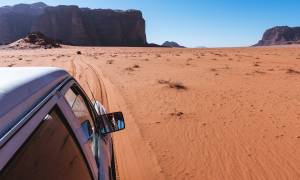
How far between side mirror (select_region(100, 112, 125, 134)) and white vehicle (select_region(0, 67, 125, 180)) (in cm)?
61

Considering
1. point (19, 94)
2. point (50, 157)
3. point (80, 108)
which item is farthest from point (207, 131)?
point (19, 94)

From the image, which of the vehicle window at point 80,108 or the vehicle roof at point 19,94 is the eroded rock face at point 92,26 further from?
the vehicle roof at point 19,94

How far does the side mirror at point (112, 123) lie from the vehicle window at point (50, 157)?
104cm

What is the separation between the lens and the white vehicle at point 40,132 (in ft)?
3.79

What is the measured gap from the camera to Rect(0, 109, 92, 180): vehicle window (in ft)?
4.06

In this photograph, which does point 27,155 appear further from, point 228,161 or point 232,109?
point 232,109

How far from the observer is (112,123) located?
3443 mm

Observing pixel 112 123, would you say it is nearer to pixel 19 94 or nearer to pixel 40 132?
pixel 40 132

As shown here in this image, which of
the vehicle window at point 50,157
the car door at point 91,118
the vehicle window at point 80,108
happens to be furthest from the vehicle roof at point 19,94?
the vehicle window at point 80,108

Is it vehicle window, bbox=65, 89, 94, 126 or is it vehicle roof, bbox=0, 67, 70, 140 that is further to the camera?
vehicle window, bbox=65, 89, 94, 126

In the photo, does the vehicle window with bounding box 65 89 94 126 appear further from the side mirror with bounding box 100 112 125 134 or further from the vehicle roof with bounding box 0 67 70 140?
the vehicle roof with bounding box 0 67 70 140

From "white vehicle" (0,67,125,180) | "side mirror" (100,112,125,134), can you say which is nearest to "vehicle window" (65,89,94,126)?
"side mirror" (100,112,125,134)

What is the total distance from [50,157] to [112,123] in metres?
1.89

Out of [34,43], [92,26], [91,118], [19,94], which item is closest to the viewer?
[19,94]
